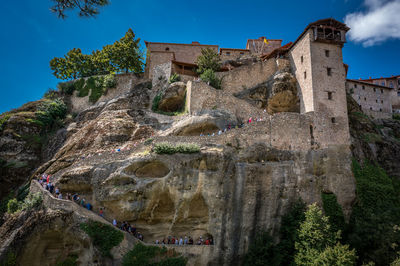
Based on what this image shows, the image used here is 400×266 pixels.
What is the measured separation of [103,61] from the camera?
34.4 meters

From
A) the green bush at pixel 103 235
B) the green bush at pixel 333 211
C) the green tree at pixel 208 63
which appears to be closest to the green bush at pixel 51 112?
the green tree at pixel 208 63

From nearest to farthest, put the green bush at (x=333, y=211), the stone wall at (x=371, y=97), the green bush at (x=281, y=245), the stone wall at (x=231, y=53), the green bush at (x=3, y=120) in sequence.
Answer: the green bush at (x=281, y=245), the green bush at (x=333, y=211), the green bush at (x=3, y=120), the stone wall at (x=231, y=53), the stone wall at (x=371, y=97)

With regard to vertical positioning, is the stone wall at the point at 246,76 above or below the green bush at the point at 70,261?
above

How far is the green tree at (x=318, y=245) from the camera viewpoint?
16.6m

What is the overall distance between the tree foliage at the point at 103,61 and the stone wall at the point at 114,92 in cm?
273

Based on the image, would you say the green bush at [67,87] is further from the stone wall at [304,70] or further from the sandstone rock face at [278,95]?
the stone wall at [304,70]

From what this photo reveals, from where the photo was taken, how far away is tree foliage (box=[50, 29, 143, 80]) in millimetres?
34000

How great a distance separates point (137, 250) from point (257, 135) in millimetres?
11622

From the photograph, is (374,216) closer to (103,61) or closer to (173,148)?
(173,148)

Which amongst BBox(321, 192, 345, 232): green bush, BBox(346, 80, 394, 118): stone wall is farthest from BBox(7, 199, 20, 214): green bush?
BBox(346, 80, 394, 118): stone wall

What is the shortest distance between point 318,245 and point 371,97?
29.7 metres

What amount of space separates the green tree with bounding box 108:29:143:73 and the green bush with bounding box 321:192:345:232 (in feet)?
82.7

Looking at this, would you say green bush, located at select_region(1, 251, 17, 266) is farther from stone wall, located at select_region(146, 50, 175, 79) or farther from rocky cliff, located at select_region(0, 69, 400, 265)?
stone wall, located at select_region(146, 50, 175, 79)

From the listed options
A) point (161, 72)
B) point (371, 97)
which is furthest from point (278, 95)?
point (371, 97)
